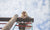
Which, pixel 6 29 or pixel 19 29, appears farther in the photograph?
pixel 19 29

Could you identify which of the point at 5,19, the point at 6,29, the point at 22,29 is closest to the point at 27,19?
the point at 5,19

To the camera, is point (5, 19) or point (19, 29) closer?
point (5, 19)

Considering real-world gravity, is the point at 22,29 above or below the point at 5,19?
below

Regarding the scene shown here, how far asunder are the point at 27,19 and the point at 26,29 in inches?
58.9

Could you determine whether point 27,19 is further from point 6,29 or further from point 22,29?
point 6,29

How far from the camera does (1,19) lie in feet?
14.0

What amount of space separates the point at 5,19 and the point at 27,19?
0.86 m

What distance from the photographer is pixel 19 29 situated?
18.0 ft

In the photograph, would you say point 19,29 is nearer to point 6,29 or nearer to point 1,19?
point 1,19

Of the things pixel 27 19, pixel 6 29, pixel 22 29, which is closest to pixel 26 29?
pixel 22 29

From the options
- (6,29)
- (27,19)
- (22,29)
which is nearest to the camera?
(6,29)

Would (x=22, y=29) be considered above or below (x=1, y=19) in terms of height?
below

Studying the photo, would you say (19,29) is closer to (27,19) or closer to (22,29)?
(22,29)

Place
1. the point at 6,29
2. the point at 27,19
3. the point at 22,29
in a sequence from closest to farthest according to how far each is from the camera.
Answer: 1. the point at 6,29
2. the point at 27,19
3. the point at 22,29
